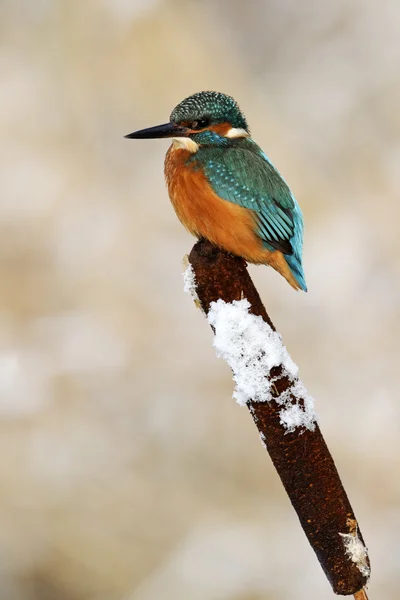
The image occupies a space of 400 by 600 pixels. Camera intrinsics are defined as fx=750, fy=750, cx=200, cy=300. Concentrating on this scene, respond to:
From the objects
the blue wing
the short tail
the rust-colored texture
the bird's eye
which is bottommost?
the rust-colored texture

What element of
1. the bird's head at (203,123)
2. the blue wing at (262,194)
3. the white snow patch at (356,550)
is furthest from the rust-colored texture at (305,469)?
the bird's head at (203,123)

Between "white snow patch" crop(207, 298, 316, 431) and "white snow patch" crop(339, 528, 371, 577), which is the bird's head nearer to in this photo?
"white snow patch" crop(207, 298, 316, 431)

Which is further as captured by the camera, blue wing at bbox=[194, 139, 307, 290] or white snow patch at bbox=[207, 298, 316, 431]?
blue wing at bbox=[194, 139, 307, 290]

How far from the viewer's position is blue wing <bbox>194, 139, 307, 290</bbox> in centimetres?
170

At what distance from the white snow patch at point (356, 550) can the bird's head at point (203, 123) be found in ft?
3.03

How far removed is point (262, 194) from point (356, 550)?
791 mm

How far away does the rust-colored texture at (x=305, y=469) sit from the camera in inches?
52.0

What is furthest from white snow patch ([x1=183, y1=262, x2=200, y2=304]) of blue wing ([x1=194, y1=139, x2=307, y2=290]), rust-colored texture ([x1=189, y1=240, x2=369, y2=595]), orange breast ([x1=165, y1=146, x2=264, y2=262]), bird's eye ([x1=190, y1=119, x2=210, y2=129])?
bird's eye ([x1=190, y1=119, x2=210, y2=129])

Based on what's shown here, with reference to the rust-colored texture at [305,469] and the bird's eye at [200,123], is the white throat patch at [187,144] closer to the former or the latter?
the bird's eye at [200,123]

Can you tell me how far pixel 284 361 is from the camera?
1.34m

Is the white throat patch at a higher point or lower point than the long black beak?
higher

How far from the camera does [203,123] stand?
175 centimetres

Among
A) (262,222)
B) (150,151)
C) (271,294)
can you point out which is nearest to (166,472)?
(271,294)

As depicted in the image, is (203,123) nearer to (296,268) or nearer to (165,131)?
(165,131)
